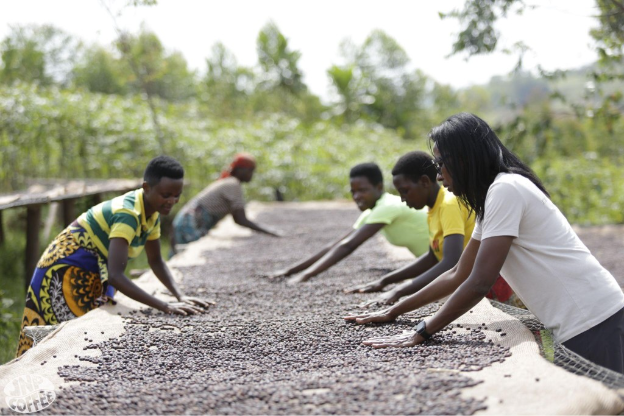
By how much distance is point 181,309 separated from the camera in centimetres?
343

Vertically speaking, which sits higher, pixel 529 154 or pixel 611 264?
pixel 529 154

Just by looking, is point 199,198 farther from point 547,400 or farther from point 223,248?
point 547,400

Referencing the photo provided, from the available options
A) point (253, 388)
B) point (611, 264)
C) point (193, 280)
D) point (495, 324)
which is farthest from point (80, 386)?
point (611, 264)

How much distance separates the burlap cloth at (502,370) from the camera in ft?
5.96

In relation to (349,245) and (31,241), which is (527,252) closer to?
(349,245)

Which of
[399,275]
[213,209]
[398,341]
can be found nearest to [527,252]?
[398,341]

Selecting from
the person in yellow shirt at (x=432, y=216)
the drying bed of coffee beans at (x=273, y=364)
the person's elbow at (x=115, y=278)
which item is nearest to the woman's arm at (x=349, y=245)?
the drying bed of coffee beans at (x=273, y=364)

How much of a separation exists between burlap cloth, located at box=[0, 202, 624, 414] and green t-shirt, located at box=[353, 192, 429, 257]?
1.21 metres

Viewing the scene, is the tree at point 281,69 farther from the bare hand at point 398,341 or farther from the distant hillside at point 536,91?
the bare hand at point 398,341

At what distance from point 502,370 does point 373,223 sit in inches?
85.2

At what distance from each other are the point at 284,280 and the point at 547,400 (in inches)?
115

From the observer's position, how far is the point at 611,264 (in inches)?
252

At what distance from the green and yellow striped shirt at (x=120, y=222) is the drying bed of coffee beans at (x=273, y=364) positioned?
427mm

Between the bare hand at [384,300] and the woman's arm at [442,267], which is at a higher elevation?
the woman's arm at [442,267]
